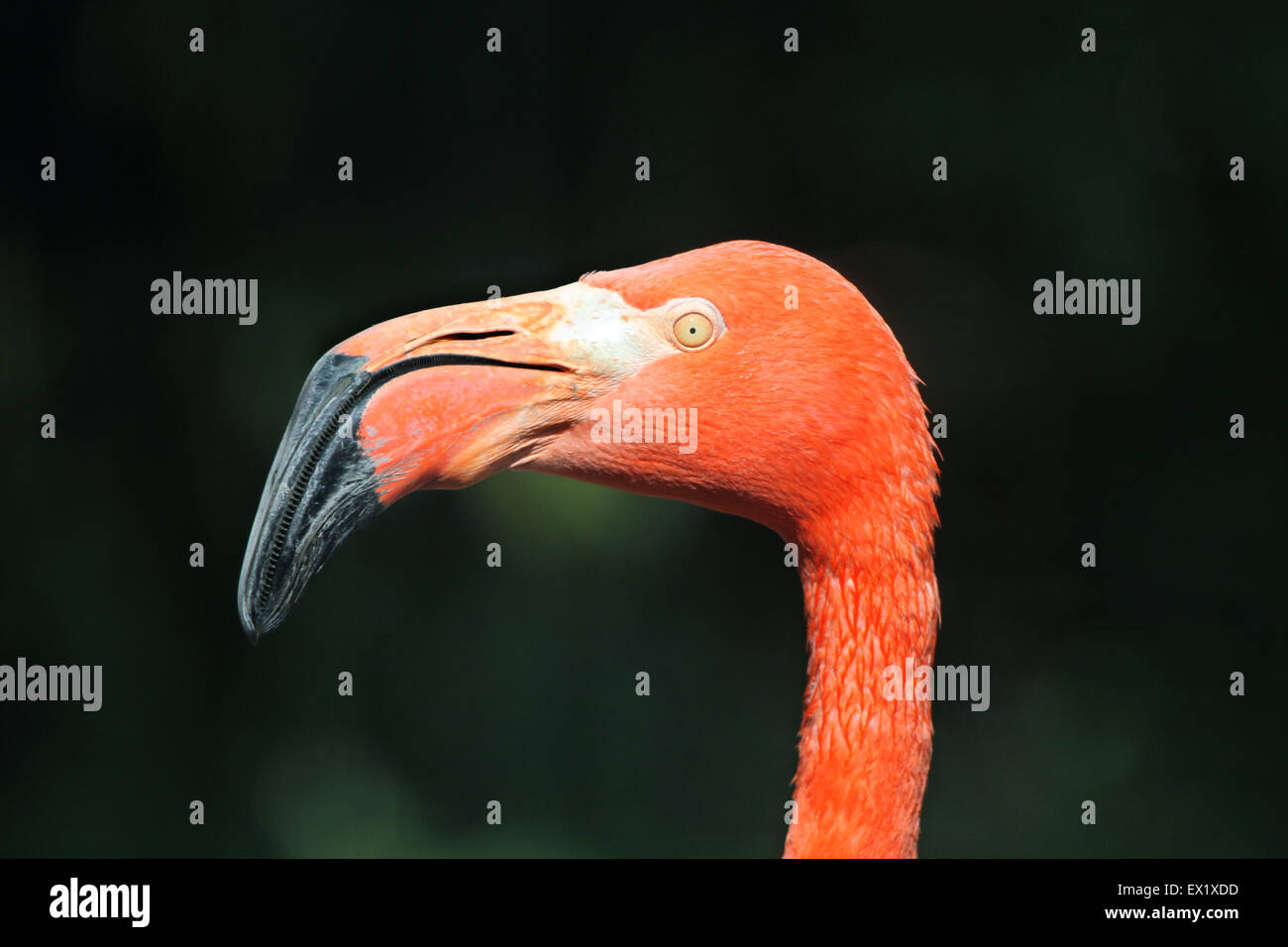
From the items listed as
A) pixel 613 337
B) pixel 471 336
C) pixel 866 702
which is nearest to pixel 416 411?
pixel 471 336

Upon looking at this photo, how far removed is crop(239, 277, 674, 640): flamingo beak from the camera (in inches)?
69.7

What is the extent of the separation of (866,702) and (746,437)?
486 millimetres

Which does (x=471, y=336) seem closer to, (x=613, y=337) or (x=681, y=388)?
(x=613, y=337)

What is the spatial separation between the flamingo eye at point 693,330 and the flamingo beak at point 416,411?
30 mm

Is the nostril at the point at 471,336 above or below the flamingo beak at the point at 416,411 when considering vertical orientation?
above

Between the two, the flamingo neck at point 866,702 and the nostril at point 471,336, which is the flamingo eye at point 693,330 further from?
the flamingo neck at point 866,702

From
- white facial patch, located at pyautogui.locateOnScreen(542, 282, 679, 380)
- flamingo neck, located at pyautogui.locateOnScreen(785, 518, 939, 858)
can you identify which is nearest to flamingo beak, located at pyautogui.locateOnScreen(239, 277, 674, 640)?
white facial patch, located at pyautogui.locateOnScreen(542, 282, 679, 380)

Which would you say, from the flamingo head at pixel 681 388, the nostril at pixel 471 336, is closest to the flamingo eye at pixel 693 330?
the flamingo head at pixel 681 388

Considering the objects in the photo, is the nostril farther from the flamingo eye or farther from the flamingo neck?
the flamingo neck

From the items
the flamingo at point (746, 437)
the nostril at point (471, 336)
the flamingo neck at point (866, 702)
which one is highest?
the nostril at point (471, 336)

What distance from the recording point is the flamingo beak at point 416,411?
177 centimetres

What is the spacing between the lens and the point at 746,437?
1.91 m

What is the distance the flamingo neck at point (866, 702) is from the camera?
1921mm

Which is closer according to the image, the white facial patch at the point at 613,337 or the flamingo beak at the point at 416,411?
the flamingo beak at the point at 416,411
